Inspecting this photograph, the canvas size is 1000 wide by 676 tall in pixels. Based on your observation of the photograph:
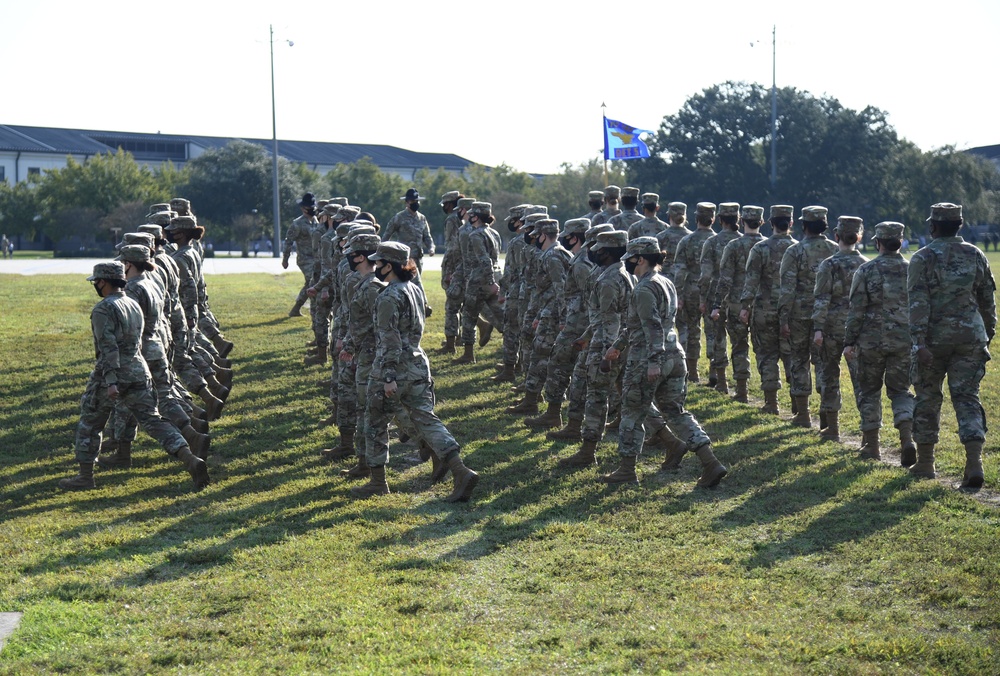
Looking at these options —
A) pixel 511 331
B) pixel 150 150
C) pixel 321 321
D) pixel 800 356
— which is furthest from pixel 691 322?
pixel 150 150

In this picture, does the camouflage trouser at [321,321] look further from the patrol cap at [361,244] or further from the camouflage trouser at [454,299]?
the patrol cap at [361,244]

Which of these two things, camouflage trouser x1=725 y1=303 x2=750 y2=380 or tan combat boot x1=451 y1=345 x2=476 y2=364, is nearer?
A: camouflage trouser x1=725 y1=303 x2=750 y2=380

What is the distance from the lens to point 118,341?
980 centimetres

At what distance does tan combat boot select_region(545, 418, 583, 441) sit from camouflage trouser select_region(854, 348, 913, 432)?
2.97 meters

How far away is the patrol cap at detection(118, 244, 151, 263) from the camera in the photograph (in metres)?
10.5

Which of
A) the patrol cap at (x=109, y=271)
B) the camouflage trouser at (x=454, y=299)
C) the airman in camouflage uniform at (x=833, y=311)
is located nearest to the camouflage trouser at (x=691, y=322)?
the airman in camouflage uniform at (x=833, y=311)

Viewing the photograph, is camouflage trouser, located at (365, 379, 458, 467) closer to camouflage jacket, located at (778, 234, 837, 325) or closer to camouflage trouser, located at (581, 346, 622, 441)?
camouflage trouser, located at (581, 346, 622, 441)

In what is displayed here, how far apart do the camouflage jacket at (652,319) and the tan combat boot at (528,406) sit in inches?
142

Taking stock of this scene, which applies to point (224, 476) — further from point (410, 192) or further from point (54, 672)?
point (410, 192)

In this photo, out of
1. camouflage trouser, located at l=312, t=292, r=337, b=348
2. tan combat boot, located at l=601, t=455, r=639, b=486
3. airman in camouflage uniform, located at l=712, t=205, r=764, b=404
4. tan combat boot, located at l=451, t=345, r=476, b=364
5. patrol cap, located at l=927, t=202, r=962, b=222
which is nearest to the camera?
patrol cap, located at l=927, t=202, r=962, b=222

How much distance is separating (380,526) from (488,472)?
1.98 m

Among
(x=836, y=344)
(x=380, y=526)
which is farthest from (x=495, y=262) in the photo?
(x=380, y=526)

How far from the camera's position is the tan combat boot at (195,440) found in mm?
10656

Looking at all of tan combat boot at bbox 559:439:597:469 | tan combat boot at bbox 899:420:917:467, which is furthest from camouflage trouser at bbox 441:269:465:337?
tan combat boot at bbox 899:420:917:467
